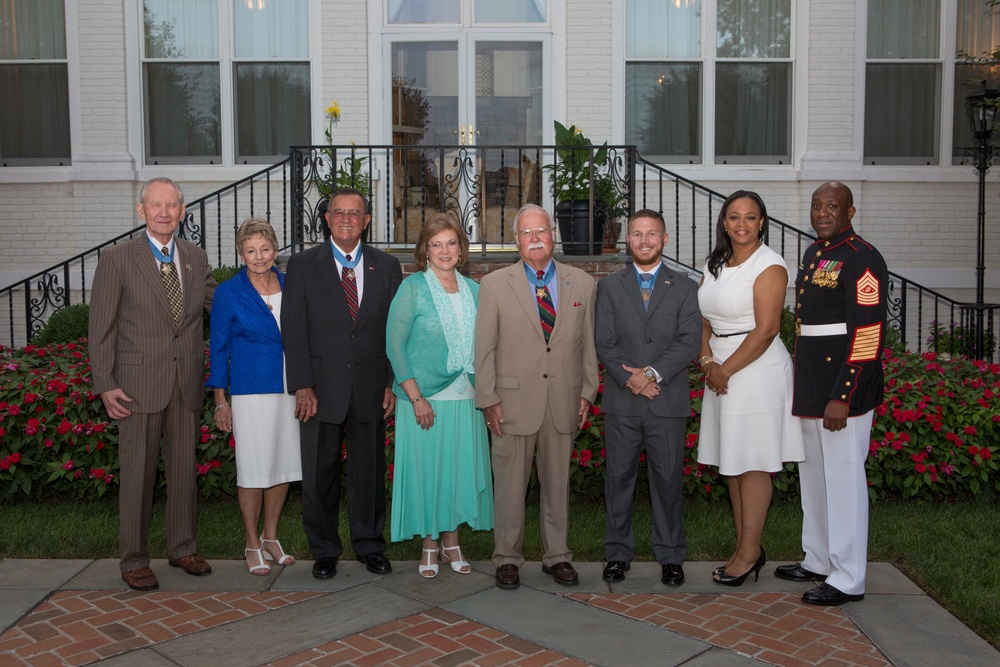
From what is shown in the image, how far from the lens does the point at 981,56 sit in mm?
11109

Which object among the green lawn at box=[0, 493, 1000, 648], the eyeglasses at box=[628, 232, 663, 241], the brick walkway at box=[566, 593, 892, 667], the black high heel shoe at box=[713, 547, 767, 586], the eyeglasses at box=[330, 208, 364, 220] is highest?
the eyeglasses at box=[330, 208, 364, 220]

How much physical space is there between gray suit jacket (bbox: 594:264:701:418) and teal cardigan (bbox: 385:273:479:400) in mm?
775

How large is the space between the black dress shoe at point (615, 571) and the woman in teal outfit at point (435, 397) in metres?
0.69

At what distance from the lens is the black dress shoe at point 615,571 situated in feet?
15.2

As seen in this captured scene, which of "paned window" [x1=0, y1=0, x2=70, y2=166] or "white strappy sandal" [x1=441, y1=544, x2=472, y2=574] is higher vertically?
"paned window" [x1=0, y1=0, x2=70, y2=166]

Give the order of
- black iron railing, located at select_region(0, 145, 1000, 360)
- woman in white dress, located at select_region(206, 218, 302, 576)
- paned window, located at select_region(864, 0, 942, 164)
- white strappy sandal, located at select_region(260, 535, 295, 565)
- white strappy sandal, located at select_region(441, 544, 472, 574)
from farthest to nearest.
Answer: paned window, located at select_region(864, 0, 942, 164)
black iron railing, located at select_region(0, 145, 1000, 360)
white strappy sandal, located at select_region(260, 535, 295, 565)
white strappy sandal, located at select_region(441, 544, 472, 574)
woman in white dress, located at select_region(206, 218, 302, 576)

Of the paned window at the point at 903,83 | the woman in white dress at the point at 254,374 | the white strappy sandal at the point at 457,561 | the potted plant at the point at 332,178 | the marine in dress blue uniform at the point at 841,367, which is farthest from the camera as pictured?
the paned window at the point at 903,83

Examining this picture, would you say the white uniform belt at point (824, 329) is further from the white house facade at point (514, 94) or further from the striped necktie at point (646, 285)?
the white house facade at point (514, 94)

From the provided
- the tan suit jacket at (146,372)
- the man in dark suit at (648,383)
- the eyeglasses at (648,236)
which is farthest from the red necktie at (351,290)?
the eyeglasses at (648,236)

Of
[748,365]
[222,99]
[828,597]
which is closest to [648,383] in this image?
[748,365]

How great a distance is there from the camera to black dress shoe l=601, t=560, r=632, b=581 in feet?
15.2

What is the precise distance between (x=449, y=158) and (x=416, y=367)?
6773mm

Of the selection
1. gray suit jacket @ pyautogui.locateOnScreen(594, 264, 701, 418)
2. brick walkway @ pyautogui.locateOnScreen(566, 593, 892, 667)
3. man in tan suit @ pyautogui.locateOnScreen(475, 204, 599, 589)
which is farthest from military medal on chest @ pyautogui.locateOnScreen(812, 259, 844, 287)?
brick walkway @ pyautogui.locateOnScreen(566, 593, 892, 667)

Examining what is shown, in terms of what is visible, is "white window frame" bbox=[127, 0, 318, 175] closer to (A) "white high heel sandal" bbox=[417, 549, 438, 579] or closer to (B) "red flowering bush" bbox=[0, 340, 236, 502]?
(B) "red flowering bush" bbox=[0, 340, 236, 502]
